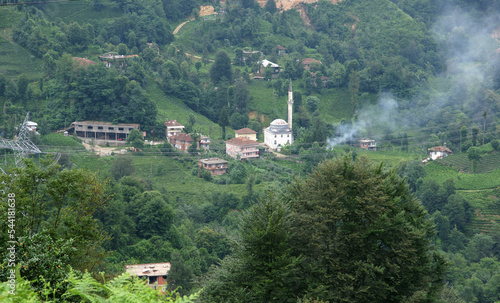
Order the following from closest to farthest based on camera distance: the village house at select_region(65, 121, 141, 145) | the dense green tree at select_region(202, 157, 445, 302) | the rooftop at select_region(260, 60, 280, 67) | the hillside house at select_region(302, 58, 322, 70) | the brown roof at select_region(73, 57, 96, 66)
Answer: the dense green tree at select_region(202, 157, 445, 302)
the village house at select_region(65, 121, 141, 145)
the brown roof at select_region(73, 57, 96, 66)
the rooftop at select_region(260, 60, 280, 67)
the hillside house at select_region(302, 58, 322, 70)

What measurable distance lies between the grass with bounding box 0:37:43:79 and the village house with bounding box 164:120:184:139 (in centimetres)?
1091

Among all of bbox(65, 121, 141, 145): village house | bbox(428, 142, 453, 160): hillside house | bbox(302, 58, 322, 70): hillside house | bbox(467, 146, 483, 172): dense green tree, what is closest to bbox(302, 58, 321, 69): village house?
bbox(302, 58, 322, 70): hillside house

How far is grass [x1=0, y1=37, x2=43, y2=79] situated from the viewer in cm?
4003

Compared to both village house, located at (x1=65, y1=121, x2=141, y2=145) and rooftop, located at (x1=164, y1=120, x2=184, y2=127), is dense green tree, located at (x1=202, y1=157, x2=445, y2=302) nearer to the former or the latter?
village house, located at (x1=65, y1=121, x2=141, y2=145)

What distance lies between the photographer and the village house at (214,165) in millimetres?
36147

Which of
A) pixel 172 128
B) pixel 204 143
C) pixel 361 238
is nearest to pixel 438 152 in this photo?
pixel 204 143

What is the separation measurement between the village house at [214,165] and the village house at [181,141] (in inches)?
77.4

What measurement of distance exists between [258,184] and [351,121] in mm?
15635

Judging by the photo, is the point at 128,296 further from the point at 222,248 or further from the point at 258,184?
the point at 258,184

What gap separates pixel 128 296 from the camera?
4.43m

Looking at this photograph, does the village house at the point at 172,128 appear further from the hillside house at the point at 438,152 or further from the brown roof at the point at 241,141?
the hillside house at the point at 438,152

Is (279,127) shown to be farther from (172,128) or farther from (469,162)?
(469,162)

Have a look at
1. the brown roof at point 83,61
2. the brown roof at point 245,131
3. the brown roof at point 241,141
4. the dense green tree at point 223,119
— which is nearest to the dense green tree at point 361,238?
the brown roof at point 241,141

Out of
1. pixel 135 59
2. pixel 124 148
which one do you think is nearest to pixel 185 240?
pixel 124 148
